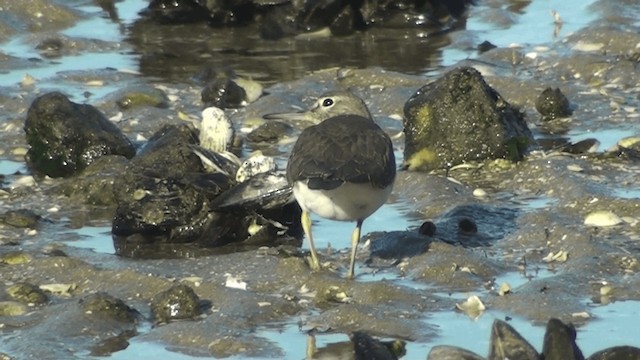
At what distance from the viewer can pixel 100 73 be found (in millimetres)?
13047

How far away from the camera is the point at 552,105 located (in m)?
11.5

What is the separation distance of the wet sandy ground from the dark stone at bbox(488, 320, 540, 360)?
0.77m

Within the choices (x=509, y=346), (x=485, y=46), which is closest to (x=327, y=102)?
(x=509, y=346)

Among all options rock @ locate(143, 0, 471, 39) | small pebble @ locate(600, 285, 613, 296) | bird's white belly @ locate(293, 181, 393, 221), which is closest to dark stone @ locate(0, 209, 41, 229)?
bird's white belly @ locate(293, 181, 393, 221)

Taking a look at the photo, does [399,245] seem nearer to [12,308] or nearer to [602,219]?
[602,219]

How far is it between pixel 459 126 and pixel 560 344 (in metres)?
4.24

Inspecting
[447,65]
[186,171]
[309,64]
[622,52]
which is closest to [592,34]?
[622,52]

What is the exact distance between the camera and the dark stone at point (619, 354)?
6.27 m

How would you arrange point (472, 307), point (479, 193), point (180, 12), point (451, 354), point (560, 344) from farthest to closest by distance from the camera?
point (180, 12)
point (479, 193)
point (472, 307)
point (451, 354)
point (560, 344)

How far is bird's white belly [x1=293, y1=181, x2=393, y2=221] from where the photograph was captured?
8.12m

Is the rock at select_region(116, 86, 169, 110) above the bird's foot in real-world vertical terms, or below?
below

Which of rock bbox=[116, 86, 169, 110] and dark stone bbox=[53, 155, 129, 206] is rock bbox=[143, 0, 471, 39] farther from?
dark stone bbox=[53, 155, 129, 206]

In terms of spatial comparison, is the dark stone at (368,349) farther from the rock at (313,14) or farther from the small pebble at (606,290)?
the rock at (313,14)

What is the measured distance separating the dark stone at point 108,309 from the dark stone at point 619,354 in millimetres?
2397
